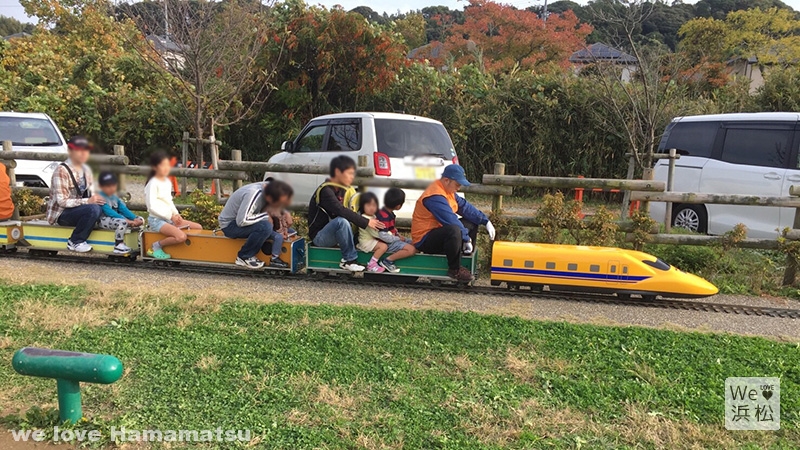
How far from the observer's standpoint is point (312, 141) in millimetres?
7621

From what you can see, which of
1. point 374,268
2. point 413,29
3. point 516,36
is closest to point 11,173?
point 374,268

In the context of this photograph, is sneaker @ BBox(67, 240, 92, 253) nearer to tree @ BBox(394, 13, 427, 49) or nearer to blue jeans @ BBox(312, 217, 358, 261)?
blue jeans @ BBox(312, 217, 358, 261)

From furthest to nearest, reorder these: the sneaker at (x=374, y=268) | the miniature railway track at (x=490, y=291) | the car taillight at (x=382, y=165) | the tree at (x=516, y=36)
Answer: the tree at (x=516, y=36) → the sneaker at (x=374, y=268) → the miniature railway track at (x=490, y=291) → the car taillight at (x=382, y=165)

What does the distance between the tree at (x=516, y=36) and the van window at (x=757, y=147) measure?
17.2 meters

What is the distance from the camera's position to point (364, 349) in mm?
4578

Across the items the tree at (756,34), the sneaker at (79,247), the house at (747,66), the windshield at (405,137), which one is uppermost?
the tree at (756,34)

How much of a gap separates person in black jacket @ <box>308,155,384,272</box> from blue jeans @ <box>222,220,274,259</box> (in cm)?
46

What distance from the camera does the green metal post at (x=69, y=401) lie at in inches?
131

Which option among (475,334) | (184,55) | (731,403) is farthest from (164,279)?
(731,403)

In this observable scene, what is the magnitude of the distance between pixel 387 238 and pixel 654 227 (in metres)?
3.52

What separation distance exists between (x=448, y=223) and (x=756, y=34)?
2886 cm

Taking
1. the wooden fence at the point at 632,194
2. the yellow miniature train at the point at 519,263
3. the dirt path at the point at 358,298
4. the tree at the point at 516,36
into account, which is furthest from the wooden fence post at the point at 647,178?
the tree at the point at 516,36

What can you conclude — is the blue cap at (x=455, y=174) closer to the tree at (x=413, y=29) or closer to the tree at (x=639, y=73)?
the tree at (x=639, y=73)

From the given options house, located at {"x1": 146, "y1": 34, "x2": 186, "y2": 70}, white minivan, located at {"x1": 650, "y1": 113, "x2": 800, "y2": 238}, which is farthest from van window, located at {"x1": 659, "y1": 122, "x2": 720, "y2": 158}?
house, located at {"x1": 146, "y1": 34, "x2": 186, "y2": 70}
